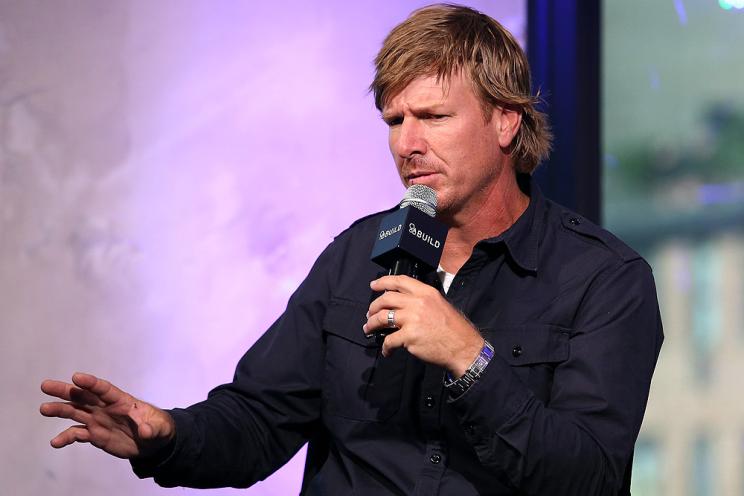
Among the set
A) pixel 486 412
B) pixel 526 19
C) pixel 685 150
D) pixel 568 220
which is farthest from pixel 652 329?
pixel 526 19

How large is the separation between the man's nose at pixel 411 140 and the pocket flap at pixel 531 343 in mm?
346

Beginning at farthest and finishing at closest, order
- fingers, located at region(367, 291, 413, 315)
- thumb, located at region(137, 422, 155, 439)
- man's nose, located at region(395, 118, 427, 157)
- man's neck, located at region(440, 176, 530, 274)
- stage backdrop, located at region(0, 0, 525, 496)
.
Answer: stage backdrop, located at region(0, 0, 525, 496)
man's neck, located at region(440, 176, 530, 274)
man's nose, located at region(395, 118, 427, 157)
thumb, located at region(137, 422, 155, 439)
fingers, located at region(367, 291, 413, 315)

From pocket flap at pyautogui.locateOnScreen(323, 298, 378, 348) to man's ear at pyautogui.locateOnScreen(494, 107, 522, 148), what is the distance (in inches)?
16.1

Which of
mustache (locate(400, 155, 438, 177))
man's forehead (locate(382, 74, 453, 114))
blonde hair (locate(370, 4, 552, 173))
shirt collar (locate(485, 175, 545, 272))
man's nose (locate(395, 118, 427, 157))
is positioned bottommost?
shirt collar (locate(485, 175, 545, 272))

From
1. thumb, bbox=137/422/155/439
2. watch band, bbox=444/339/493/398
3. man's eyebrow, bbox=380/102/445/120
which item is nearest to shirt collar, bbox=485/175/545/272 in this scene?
man's eyebrow, bbox=380/102/445/120

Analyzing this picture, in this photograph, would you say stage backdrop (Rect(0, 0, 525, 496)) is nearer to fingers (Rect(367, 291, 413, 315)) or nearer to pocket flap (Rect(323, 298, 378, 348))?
pocket flap (Rect(323, 298, 378, 348))

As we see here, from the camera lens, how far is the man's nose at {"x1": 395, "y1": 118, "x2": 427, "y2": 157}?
195 centimetres

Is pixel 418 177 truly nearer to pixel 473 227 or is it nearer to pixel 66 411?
pixel 473 227

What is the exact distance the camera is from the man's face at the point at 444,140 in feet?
6.43

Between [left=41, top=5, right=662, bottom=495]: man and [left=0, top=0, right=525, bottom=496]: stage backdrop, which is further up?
[left=0, top=0, right=525, bottom=496]: stage backdrop

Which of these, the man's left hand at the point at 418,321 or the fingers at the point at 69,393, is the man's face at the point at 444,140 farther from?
the fingers at the point at 69,393

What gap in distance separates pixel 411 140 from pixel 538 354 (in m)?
0.43

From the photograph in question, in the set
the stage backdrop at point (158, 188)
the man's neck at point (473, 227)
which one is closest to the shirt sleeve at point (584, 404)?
the man's neck at point (473, 227)

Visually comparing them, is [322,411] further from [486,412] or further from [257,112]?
[257,112]
